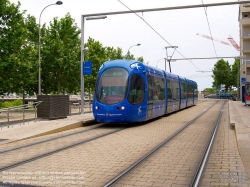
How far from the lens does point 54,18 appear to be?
37.2 metres

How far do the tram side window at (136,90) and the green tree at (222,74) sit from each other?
80.7 m

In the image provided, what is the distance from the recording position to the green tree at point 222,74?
92562 millimetres

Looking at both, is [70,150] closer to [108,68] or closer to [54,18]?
[108,68]

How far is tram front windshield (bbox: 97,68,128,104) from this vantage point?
48.7 ft

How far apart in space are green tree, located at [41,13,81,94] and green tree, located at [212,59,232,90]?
6304 centimetres

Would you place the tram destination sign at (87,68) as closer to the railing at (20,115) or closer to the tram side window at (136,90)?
the railing at (20,115)

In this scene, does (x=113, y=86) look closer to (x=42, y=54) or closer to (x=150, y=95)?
(x=150, y=95)

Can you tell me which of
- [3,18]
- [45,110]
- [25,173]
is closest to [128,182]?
[25,173]

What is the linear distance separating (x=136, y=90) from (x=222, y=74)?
82.8 meters

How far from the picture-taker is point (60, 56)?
3512cm

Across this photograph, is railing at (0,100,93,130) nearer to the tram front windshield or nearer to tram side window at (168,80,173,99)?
the tram front windshield

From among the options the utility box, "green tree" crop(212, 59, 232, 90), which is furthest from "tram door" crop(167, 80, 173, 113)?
"green tree" crop(212, 59, 232, 90)

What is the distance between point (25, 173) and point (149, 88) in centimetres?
1052

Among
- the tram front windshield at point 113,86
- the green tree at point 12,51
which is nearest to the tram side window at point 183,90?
the green tree at point 12,51
